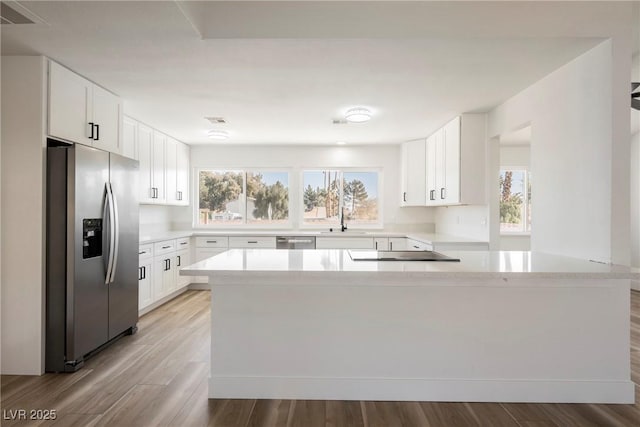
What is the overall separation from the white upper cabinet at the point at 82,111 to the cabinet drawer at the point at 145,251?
1147mm

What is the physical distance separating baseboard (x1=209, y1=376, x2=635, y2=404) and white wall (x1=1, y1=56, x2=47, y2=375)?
151 centimetres

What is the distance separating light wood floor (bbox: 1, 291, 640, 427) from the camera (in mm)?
2088

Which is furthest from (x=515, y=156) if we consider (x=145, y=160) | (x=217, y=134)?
(x=145, y=160)

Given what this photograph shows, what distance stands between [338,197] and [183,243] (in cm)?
252

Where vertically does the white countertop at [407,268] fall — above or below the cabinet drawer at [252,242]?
above

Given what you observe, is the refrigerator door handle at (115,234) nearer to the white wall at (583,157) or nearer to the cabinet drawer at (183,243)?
the cabinet drawer at (183,243)

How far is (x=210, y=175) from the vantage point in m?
6.20

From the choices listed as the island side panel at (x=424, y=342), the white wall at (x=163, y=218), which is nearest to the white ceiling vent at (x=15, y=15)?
the island side panel at (x=424, y=342)

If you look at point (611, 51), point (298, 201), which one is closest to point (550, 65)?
point (611, 51)

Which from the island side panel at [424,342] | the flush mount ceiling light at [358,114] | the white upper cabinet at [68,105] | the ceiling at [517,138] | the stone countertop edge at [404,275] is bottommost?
the island side panel at [424,342]

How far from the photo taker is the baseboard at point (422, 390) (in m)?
2.31

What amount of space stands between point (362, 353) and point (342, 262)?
594 mm

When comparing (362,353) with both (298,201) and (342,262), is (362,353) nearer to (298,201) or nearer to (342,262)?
(342,262)

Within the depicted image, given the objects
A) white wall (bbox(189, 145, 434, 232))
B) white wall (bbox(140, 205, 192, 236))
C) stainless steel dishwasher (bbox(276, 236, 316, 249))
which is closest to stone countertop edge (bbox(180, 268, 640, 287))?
stainless steel dishwasher (bbox(276, 236, 316, 249))
